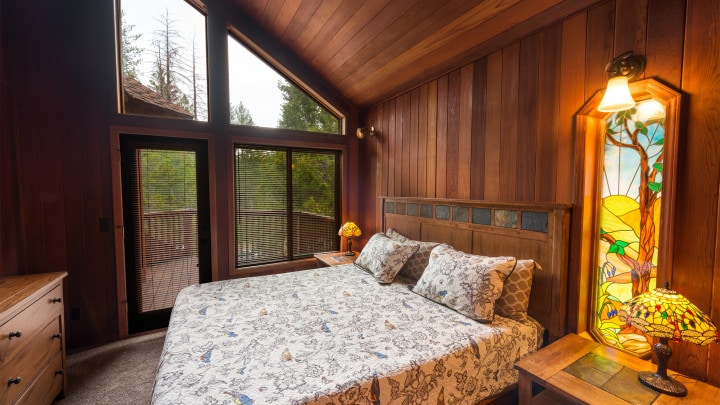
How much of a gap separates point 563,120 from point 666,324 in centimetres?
121

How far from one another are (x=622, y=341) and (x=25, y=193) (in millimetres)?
4447

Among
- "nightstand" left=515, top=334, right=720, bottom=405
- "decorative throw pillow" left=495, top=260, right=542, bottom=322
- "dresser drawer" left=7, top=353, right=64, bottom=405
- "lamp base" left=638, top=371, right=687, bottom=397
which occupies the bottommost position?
"dresser drawer" left=7, top=353, right=64, bottom=405

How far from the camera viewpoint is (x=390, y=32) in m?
2.47

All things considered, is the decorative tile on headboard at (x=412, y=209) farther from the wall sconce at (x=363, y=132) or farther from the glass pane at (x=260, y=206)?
the glass pane at (x=260, y=206)

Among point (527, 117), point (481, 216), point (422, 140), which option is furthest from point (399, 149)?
point (527, 117)

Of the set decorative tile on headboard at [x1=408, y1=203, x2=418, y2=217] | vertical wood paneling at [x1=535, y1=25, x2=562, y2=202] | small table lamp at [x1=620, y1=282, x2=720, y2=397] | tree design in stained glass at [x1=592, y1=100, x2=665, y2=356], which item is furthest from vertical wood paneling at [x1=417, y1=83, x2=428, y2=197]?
small table lamp at [x1=620, y1=282, x2=720, y2=397]

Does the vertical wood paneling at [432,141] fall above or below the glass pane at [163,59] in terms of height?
below

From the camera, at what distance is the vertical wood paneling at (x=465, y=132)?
7.97ft

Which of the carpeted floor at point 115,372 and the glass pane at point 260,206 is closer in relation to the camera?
the carpeted floor at point 115,372

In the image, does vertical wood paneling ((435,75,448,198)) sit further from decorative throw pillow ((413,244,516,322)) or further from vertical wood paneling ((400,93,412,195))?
decorative throw pillow ((413,244,516,322))

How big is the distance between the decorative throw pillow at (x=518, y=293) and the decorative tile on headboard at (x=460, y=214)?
64cm

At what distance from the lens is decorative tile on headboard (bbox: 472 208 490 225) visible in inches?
89.7

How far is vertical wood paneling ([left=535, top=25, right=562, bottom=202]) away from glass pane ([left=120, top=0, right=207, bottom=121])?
10.2ft

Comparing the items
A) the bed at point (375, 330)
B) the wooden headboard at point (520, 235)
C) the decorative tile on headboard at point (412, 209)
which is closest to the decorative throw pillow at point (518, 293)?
the bed at point (375, 330)
